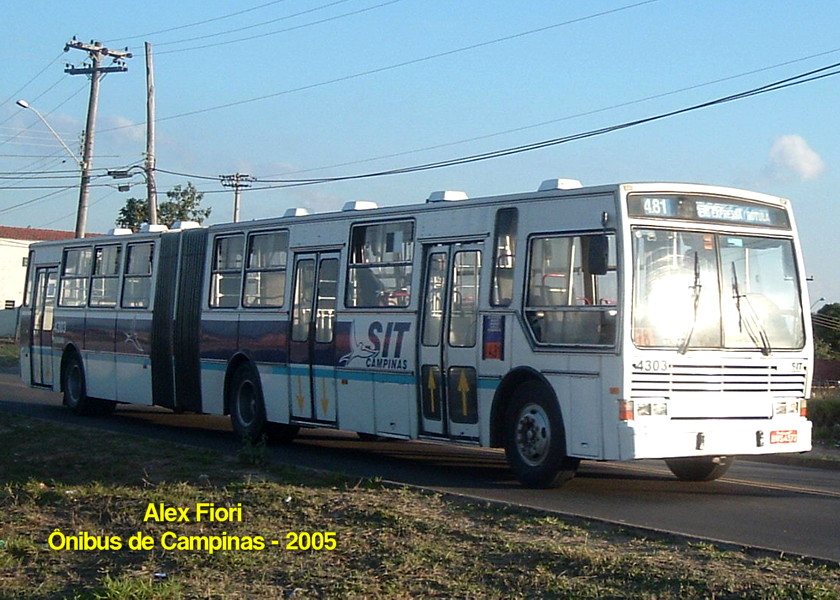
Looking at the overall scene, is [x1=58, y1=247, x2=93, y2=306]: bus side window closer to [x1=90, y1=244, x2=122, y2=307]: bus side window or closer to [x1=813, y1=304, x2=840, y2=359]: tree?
[x1=90, y1=244, x2=122, y2=307]: bus side window

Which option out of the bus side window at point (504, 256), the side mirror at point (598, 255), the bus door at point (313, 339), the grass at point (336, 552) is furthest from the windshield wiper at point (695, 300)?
the bus door at point (313, 339)

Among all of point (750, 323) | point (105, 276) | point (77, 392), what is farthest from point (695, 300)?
point (77, 392)

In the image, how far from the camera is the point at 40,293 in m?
23.3

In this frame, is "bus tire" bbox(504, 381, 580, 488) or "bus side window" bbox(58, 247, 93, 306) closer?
"bus tire" bbox(504, 381, 580, 488)

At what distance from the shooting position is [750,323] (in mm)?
12500

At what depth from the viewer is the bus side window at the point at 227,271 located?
17.8 metres

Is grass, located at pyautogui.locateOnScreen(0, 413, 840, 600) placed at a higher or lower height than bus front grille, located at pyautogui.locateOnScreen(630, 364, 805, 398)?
lower

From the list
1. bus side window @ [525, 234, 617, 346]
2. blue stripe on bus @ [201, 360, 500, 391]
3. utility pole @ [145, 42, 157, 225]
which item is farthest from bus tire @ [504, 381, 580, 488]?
utility pole @ [145, 42, 157, 225]

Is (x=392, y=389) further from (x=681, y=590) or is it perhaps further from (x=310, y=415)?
(x=681, y=590)

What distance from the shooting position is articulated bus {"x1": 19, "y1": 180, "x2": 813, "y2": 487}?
11883 mm

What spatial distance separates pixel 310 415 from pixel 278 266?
2231mm

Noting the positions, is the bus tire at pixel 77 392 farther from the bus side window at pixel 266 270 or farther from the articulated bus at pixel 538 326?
the bus side window at pixel 266 270

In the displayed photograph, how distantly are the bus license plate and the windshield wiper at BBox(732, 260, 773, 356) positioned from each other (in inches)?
31.8

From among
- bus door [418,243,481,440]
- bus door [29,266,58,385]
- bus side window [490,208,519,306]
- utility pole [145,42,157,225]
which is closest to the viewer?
bus side window [490,208,519,306]
